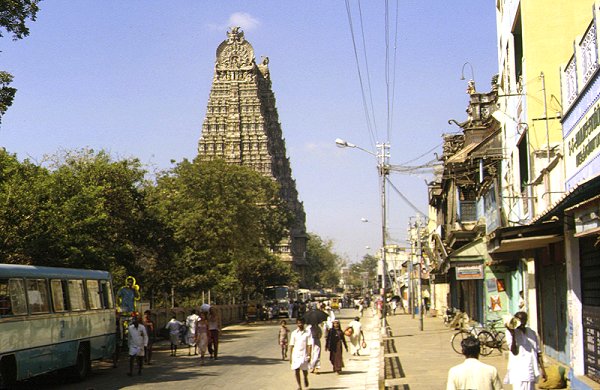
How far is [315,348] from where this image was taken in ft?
68.2

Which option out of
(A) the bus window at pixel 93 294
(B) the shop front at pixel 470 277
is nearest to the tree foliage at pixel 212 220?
(B) the shop front at pixel 470 277

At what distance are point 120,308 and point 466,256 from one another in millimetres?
12535

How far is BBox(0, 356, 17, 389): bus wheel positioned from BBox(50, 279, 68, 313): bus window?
243 cm

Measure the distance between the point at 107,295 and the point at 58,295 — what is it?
3925mm

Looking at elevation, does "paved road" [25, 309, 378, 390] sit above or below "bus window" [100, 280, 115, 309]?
below

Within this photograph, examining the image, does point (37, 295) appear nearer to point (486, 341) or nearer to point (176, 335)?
point (176, 335)

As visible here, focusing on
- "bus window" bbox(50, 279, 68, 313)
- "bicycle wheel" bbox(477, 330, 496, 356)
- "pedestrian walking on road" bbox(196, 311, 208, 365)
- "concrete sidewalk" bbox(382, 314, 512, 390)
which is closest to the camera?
"concrete sidewalk" bbox(382, 314, 512, 390)

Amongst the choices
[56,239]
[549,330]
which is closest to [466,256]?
[549,330]

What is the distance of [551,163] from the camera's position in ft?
55.1

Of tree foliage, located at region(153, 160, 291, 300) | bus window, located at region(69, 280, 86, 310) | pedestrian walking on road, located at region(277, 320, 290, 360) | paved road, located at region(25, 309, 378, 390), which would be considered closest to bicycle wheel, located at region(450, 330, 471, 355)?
paved road, located at region(25, 309, 378, 390)

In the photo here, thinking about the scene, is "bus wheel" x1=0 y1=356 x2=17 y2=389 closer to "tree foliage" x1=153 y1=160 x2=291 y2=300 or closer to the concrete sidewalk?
the concrete sidewalk

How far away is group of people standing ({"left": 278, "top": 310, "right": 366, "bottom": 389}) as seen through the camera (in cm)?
1702

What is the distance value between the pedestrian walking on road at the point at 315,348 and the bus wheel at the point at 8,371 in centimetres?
676

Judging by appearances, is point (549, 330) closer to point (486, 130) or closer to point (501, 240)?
point (501, 240)
